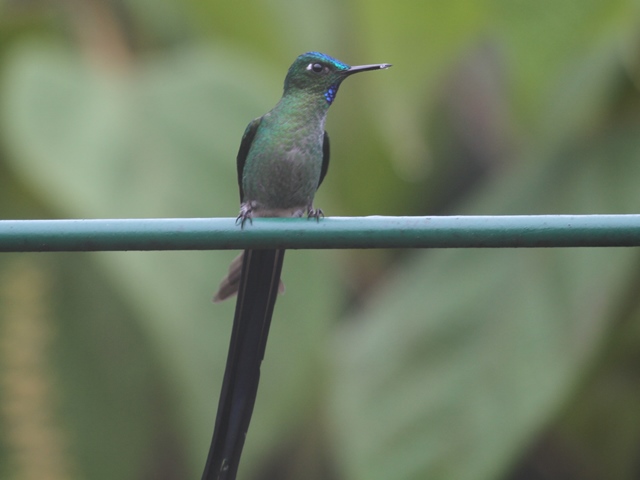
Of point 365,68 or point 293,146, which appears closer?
point 365,68

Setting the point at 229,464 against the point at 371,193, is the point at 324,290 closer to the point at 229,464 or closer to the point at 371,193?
the point at 371,193

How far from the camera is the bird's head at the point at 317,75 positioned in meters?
2.44

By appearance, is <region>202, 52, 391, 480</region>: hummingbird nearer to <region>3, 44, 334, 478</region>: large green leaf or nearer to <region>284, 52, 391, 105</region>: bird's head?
<region>284, 52, 391, 105</region>: bird's head

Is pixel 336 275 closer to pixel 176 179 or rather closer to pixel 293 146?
pixel 176 179

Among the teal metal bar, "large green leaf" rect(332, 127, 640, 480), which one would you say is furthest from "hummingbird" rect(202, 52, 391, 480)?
"large green leaf" rect(332, 127, 640, 480)

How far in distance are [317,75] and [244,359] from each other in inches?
28.7

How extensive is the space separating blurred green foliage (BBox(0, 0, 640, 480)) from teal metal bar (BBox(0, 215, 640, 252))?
1.46 meters

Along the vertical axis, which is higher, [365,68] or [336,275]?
[365,68]

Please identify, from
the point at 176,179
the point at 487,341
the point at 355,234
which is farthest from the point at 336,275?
the point at 355,234

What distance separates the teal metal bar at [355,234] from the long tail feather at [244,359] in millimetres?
432

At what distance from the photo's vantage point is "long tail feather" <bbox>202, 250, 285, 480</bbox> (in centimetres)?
188

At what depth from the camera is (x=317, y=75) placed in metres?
2.44

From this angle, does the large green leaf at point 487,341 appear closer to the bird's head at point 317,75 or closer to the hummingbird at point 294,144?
the hummingbird at point 294,144

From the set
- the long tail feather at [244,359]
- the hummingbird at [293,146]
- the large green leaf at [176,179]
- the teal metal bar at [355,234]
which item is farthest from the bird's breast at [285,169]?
the teal metal bar at [355,234]
